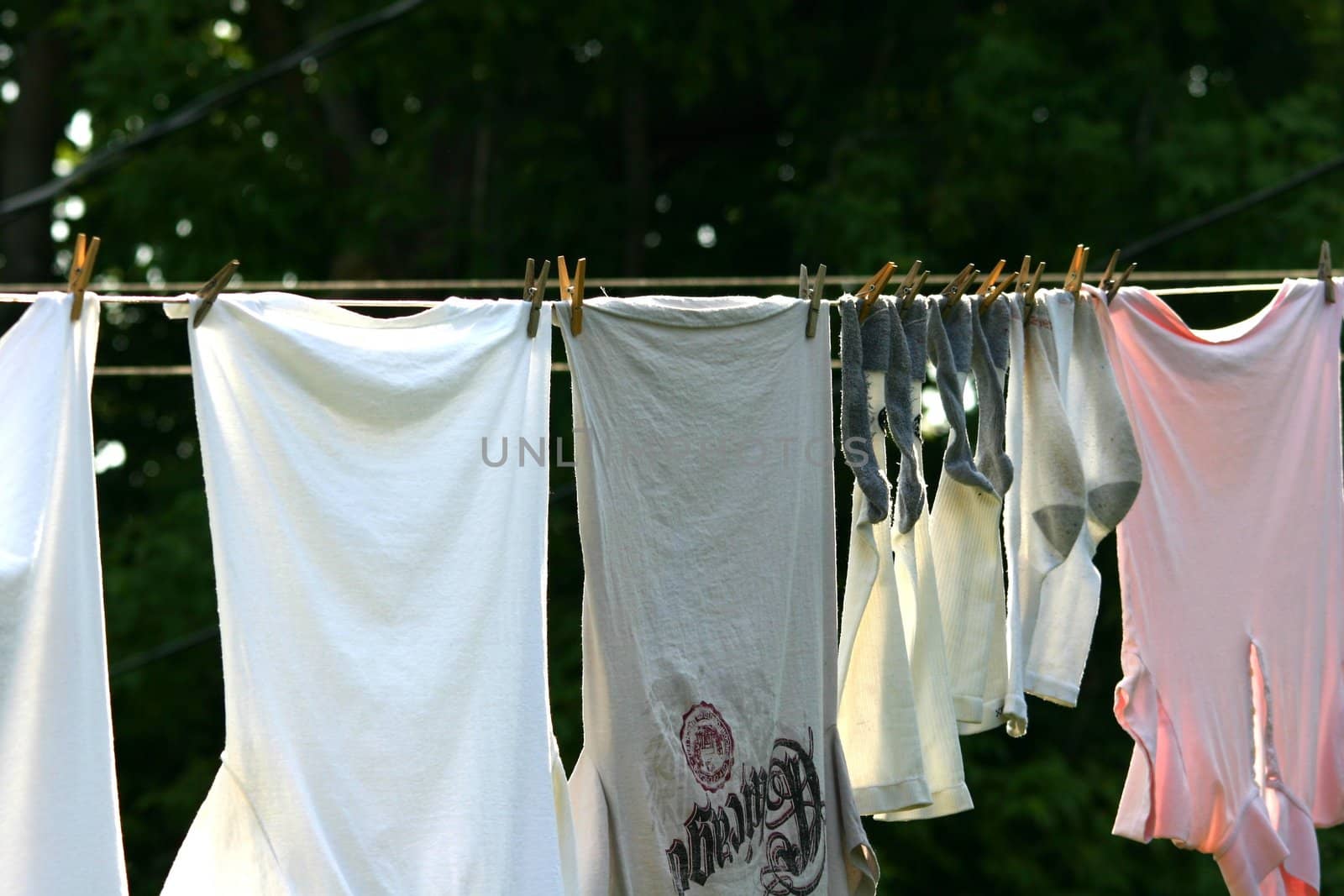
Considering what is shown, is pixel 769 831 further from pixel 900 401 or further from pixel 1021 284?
pixel 1021 284

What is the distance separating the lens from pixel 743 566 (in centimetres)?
234

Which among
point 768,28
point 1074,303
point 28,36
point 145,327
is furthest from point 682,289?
point 1074,303

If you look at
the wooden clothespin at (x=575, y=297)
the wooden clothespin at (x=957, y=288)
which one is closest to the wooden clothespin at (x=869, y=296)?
the wooden clothespin at (x=957, y=288)

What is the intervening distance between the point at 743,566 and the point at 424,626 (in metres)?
0.47

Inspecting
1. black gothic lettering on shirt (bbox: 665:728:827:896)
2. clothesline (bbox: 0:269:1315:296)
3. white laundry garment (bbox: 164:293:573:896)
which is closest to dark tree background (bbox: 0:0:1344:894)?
clothesline (bbox: 0:269:1315:296)

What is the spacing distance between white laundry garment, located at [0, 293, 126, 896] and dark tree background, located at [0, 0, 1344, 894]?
3692 mm

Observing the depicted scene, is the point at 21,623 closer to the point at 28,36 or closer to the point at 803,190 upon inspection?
the point at 803,190

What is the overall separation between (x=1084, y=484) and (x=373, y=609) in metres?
1.06

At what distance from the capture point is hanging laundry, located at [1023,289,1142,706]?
2467 mm

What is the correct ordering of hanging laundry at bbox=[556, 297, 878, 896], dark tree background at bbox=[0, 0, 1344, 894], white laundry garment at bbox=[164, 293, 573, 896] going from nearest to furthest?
white laundry garment at bbox=[164, 293, 573, 896]
hanging laundry at bbox=[556, 297, 878, 896]
dark tree background at bbox=[0, 0, 1344, 894]

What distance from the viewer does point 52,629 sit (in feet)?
6.51

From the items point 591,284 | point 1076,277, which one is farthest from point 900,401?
point 591,284

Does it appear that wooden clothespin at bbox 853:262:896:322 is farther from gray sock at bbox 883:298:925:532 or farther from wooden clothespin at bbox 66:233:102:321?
wooden clothespin at bbox 66:233:102:321

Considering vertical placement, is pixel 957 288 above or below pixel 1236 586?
above
